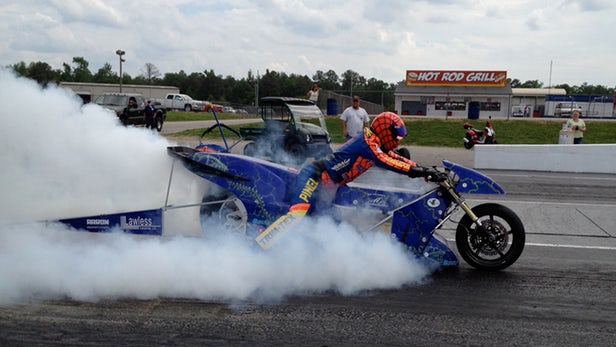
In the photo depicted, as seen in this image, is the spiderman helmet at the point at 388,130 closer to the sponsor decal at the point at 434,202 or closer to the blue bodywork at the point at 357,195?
the blue bodywork at the point at 357,195

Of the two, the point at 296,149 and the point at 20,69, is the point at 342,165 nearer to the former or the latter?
the point at 20,69

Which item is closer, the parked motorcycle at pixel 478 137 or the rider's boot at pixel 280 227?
the rider's boot at pixel 280 227

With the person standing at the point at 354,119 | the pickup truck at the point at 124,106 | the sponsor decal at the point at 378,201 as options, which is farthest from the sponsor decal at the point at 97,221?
the pickup truck at the point at 124,106

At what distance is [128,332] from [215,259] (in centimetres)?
134

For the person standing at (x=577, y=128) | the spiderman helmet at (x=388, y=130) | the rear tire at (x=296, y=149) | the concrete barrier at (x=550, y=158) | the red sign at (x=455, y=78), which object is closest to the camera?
the spiderman helmet at (x=388, y=130)

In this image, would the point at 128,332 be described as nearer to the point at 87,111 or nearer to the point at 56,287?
the point at 56,287

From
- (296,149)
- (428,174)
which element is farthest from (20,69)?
(296,149)

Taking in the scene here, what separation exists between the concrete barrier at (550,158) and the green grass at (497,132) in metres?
6.92

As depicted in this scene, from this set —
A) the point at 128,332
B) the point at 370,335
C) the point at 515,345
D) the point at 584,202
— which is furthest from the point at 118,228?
the point at 584,202

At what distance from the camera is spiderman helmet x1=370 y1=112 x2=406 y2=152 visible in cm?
616

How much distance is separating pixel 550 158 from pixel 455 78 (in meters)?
34.9

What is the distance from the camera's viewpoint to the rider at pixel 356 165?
581cm

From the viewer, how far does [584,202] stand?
1092 centimetres

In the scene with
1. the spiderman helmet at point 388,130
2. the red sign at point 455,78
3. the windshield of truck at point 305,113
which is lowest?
the spiderman helmet at point 388,130
